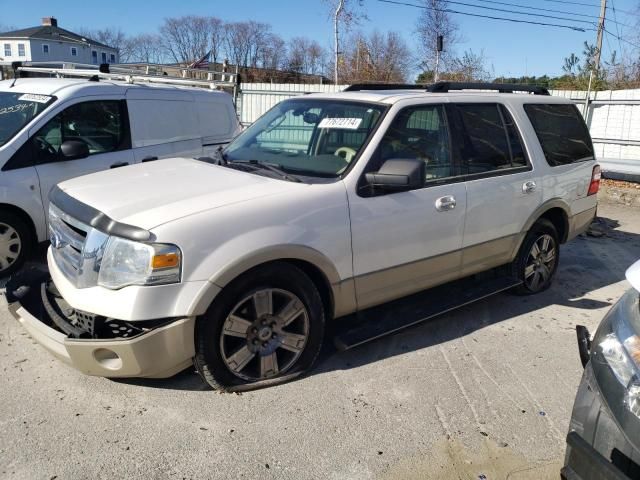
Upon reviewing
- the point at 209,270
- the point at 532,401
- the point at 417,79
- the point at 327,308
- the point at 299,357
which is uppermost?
the point at 417,79

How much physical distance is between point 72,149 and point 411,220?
11.9ft

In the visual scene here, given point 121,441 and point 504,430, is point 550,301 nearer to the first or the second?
point 504,430

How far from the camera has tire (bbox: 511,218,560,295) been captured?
505cm

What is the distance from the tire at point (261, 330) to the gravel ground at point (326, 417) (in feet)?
0.41

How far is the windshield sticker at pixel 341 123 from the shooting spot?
12.8 ft

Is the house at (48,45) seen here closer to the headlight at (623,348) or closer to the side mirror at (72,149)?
the side mirror at (72,149)

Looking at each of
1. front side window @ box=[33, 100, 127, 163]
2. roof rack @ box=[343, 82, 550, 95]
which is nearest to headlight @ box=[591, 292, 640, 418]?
roof rack @ box=[343, 82, 550, 95]

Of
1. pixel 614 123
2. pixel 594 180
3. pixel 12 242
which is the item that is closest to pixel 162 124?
pixel 12 242

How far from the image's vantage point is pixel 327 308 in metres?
3.71

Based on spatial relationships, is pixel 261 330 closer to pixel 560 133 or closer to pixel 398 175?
pixel 398 175

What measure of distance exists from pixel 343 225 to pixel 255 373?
1.09m

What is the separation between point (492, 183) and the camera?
440cm

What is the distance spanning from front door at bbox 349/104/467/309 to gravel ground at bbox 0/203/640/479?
1.85 feet

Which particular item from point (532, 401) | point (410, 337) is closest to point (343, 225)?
point (410, 337)
